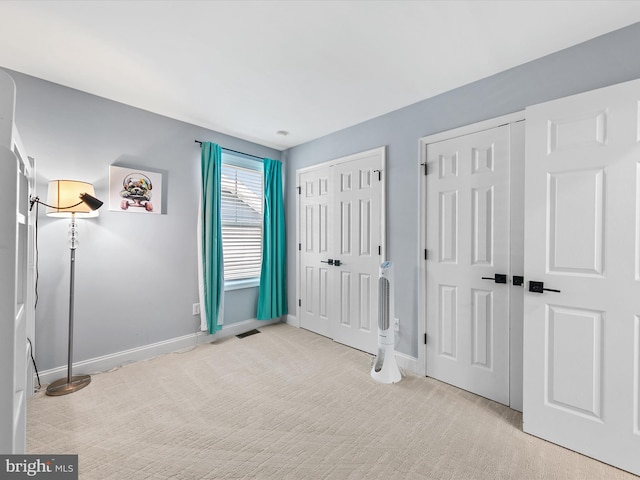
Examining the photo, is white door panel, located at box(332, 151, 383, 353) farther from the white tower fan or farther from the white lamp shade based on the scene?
the white lamp shade

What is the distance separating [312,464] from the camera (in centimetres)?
157

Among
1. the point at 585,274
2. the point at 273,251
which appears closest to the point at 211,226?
the point at 273,251

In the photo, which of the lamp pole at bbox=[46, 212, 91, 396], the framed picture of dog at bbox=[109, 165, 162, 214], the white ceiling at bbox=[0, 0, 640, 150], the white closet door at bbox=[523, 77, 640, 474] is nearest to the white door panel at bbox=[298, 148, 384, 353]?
the white ceiling at bbox=[0, 0, 640, 150]

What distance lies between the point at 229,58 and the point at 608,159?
250 cm

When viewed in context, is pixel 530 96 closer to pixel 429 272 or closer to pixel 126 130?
pixel 429 272

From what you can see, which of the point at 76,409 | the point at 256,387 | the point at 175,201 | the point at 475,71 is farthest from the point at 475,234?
the point at 76,409

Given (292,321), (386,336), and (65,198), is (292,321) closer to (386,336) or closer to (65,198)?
(386,336)

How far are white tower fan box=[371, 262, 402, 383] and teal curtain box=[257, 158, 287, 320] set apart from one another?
1.74 m

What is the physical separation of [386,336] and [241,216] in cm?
235

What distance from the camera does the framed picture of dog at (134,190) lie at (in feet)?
8.75

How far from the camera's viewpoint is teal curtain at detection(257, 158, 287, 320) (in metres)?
3.81

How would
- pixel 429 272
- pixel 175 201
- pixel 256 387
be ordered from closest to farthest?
pixel 256 387 → pixel 429 272 → pixel 175 201

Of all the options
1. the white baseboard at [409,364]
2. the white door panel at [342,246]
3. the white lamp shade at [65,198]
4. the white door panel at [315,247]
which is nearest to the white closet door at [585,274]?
the white baseboard at [409,364]

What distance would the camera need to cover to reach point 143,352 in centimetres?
285
